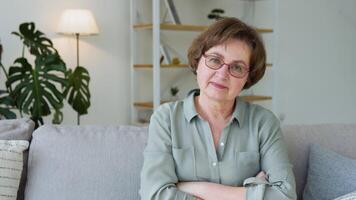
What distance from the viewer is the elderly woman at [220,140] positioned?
1.33 metres

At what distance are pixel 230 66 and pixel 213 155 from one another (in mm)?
276

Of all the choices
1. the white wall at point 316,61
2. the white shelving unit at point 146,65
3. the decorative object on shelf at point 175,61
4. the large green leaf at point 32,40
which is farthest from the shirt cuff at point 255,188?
the white wall at point 316,61

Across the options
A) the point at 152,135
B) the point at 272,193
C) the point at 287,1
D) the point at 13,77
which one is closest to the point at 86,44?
the point at 13,77

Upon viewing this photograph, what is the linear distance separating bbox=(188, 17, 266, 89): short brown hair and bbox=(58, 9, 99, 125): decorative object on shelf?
1.77 metres

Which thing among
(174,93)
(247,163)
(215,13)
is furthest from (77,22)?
(247,163)

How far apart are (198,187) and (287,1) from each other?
353cm

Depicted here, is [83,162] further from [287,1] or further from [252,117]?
[287,1]

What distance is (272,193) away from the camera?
1317 millimetres

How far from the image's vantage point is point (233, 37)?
140 centimetres

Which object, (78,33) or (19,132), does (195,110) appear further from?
(78,33)

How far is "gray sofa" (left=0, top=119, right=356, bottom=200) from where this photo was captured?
4.79ft

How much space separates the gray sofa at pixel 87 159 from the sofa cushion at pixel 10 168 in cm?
5

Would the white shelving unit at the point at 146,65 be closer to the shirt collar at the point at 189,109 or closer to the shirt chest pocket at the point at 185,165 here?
the shirt collar at the point at 189,109

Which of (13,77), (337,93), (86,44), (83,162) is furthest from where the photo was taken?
(337,93)
